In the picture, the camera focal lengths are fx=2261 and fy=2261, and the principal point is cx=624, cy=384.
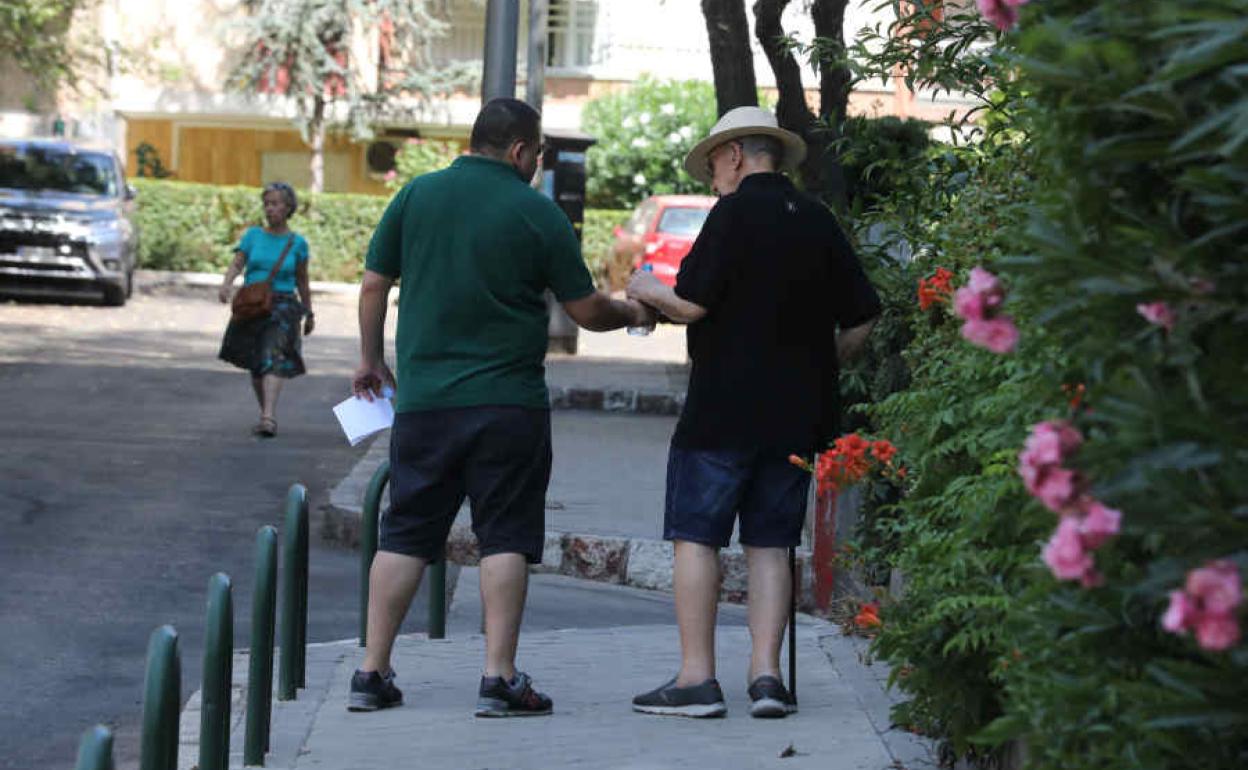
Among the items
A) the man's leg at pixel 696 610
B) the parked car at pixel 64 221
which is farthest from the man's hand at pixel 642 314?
the parked car at pixel 64 221

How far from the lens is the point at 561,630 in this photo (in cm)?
886

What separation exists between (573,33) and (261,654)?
3997 cm

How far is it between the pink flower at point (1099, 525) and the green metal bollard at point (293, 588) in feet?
13.5

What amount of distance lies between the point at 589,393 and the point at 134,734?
12.3 meters

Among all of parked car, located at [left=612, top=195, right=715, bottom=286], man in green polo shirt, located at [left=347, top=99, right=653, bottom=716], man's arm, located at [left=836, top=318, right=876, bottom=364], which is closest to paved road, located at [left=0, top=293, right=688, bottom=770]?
man in green polo shirt, located at [left=347, top=99, right=653, bottom=716]

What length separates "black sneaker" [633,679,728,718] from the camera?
6777mm

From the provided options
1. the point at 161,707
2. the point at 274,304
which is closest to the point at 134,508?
the point at 274,304

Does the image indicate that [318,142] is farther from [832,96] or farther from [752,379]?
[752,379]

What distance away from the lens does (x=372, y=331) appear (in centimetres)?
→ 686

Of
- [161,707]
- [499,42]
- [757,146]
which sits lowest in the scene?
[161,707]

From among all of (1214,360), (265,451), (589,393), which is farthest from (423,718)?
(589,393)

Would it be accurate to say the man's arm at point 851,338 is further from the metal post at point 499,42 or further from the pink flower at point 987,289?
the metal post at point 499,42

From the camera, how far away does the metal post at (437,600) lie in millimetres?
8094

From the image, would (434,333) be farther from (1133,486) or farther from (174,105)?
(174,105)
